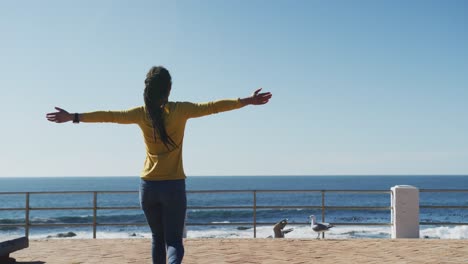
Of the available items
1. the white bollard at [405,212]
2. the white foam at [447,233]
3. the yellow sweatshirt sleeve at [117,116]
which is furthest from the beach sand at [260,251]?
the white foam at [447,233]

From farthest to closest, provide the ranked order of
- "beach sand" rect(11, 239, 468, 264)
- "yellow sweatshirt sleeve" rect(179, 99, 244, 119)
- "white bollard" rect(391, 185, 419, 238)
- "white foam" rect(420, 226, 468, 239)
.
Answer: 1. "white foam" rect(420, 226, 468, 239)
2. "white bollard" rect(391, 185, 419, 238)
3. "beach sand" rect(11, 239, 468, 264)
4. "yellow sweatshirt sleeve" rect(179, 99, 244, 119)

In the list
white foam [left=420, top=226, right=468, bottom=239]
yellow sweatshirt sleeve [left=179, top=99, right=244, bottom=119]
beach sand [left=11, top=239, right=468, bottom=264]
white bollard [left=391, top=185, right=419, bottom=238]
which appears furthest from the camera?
white foam [left=420, top=226, right=468, bottom=239]

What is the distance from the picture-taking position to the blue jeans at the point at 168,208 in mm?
3629

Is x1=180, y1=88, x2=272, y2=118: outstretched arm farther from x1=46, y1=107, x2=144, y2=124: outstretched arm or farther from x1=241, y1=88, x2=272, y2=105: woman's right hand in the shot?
x1=46, y1=107, x2=144, y2=124: outstretched arm

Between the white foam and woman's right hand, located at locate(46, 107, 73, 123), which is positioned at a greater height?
woman's right hand, located at locate(46, 107, 73, 123)

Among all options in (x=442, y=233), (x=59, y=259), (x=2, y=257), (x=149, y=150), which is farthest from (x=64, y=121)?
(x=442, y=233)

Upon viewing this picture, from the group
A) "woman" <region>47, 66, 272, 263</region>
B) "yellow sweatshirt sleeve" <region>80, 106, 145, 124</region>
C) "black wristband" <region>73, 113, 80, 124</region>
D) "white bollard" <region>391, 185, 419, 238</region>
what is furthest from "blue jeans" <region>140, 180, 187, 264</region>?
"white bollard" <region>391, 185, 419, 238</region>

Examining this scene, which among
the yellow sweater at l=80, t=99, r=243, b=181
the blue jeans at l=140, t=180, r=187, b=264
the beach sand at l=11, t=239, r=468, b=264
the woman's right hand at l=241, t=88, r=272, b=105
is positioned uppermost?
the woman's right hand at l=241, t=88, r=272, b=105

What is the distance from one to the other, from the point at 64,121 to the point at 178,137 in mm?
749

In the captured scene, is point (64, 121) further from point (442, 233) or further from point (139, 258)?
point (442, 233)

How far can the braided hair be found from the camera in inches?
143

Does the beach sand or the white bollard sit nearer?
the beach sand

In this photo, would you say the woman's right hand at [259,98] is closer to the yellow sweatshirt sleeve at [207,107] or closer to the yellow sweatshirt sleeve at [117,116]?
the yellow sweatshirt sleeve at [207,107]

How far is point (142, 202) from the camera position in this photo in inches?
148
